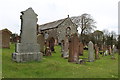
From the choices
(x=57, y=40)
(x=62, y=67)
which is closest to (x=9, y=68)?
(x=62, y=67)

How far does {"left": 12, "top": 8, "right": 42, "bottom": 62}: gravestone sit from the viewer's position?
8.97m

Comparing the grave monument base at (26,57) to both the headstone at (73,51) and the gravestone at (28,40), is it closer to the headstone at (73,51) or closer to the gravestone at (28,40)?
the gravestone at (28,40)

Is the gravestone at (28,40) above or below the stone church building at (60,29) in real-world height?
below

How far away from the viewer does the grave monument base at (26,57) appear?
8.70 meters

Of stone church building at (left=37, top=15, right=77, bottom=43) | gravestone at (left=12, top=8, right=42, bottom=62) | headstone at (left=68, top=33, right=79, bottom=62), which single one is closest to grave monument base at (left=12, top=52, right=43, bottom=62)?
gravestone at (left=12, top=8, right=42, bottom=62)

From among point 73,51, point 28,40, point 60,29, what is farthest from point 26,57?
point 60,29

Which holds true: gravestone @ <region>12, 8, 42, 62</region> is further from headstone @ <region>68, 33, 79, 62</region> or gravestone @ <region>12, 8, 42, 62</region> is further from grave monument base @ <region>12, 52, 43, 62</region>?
headstone @ <region>68, 33, 79, 62</region>

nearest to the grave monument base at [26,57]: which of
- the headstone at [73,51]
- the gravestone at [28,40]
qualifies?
the gravestone at [28,40]

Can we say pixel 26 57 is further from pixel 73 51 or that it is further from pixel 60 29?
pixel 60 29

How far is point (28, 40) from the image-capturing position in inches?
373

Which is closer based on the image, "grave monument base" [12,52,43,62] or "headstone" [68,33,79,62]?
"grave monument base" [12,52,43,62]

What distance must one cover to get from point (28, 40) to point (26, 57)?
1.14m

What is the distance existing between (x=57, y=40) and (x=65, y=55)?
24527 millimetres

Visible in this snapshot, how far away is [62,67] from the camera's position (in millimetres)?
8055
